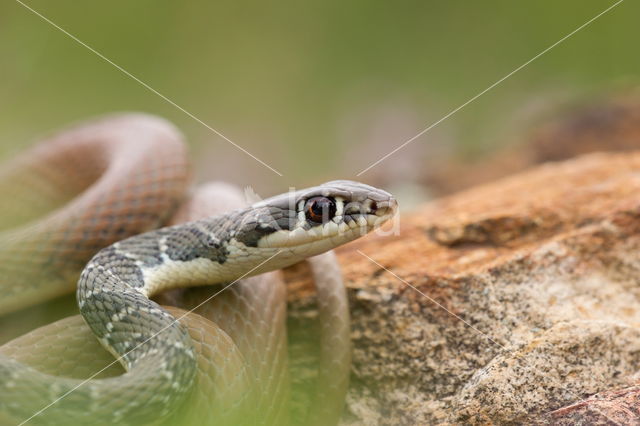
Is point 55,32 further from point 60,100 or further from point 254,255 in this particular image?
point 254,255

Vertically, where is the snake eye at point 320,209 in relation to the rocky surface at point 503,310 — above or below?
above

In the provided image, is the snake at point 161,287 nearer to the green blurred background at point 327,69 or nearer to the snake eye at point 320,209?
the snake eye at point 320,209

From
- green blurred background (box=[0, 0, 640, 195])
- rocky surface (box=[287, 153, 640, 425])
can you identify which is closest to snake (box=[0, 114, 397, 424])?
rocky surface (box=[287, 153, 640, 425])

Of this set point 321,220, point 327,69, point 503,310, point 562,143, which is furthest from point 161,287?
point 327,69

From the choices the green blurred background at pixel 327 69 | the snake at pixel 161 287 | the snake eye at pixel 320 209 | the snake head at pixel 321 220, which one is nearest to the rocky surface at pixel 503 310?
the snake at pixel 161 287

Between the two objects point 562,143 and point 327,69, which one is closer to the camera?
point 562,143

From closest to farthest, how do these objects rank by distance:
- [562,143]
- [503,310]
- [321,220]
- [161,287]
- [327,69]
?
1. [503,310]
2. [321,220]
3. [161,287]
4. [562,143]
5. [327,69]

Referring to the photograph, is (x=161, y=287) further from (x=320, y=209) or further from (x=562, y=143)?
(x=562, y=143)
